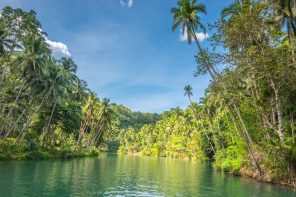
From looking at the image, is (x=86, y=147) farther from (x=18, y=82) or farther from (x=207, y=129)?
(x=18, y=82)

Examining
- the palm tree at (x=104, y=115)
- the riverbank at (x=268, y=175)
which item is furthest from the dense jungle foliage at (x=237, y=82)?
the palm tree at (x=104, y=115)

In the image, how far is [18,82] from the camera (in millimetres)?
52781

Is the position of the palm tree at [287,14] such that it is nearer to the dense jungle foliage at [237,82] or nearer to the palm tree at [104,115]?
the dense jungle foliage at [237,82]

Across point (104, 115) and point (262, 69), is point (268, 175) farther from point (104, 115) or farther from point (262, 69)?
point (104, 115)

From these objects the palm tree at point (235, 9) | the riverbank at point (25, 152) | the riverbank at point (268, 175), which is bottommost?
the riverbank at point (268, 175)

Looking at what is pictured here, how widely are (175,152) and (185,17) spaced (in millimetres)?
86384

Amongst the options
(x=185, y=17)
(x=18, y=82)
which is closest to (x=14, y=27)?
(x=18, y=82)

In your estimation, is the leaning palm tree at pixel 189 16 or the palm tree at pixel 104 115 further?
the palm tree at pixel 104 115

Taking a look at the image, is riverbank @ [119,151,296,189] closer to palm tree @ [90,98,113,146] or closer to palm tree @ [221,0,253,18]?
palm tree @ [221,0,253,18]

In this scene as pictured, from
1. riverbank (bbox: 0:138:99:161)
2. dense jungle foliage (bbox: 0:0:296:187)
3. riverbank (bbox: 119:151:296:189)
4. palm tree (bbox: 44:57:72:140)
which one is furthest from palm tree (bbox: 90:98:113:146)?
riverbank (bbox: 119:151:296:189)

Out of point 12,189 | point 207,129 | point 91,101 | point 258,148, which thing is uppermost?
point 91,101

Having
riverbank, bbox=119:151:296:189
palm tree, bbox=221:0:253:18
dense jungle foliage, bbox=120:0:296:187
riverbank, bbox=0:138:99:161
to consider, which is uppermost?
palm tree, bbox=221:0:253:18

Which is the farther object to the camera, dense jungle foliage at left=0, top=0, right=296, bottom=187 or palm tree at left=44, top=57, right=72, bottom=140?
palm tree at left=44, top=57, right=72, bottom=140

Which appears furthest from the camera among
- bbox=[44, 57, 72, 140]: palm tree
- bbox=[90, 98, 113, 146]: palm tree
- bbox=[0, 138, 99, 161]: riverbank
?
bbox=[90, 98, 113, 146]: palm tree
